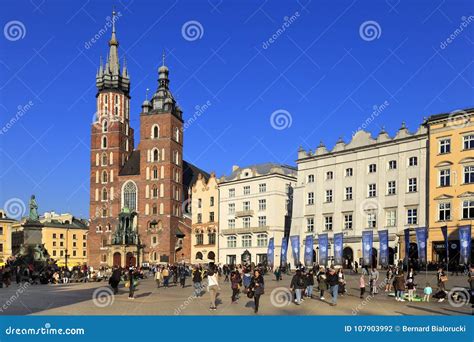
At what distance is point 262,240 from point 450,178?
2735 centimetres

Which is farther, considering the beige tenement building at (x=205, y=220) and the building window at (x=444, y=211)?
the beige tenement building at (x=205, y=220)

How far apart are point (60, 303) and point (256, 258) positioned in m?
48.8

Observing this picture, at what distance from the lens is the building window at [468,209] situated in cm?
4688

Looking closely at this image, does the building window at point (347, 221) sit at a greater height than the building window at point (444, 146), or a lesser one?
lesser

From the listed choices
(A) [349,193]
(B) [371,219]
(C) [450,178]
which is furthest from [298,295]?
(A) [349,193]

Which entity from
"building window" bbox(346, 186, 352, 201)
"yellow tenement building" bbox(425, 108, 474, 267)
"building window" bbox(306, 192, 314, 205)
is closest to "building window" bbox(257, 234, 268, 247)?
"building window" bbox(306, 192, 314, 205)

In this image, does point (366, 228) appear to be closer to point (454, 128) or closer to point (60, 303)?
point (454, 128)

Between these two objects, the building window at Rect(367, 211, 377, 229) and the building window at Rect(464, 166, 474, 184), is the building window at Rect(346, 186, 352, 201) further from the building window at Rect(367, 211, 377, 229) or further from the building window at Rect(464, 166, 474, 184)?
the building window at Rect(464, 166, 474, 184)

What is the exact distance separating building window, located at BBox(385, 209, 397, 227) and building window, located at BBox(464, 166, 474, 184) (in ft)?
25.8

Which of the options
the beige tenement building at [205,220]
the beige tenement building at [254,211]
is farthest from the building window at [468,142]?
the beige tenement building at [205,220]

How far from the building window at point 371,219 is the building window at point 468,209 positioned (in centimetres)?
933

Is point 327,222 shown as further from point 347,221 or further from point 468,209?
point 468,209

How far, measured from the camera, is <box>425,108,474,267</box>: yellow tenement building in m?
47.4

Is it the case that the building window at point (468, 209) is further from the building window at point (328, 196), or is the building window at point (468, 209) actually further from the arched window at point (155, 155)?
the arched window at point (155, 155)
